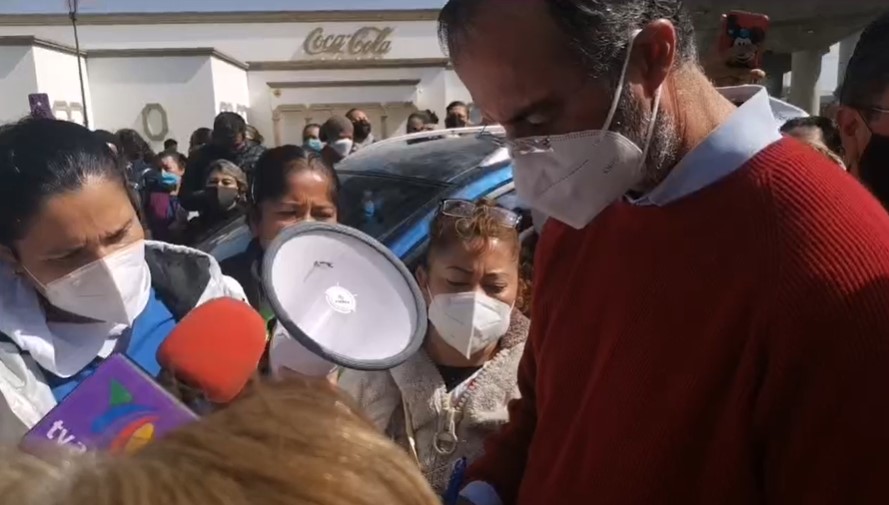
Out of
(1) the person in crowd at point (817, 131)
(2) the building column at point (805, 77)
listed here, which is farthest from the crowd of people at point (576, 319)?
(2) the building column at point (805, 77)

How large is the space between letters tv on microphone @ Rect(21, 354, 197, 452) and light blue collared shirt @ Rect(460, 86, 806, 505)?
71cm

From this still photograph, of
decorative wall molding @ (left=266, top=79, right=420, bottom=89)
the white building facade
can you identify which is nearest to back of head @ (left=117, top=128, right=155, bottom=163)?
the white building facade

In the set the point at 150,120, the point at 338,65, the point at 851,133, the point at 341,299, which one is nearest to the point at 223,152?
the point at 851,133

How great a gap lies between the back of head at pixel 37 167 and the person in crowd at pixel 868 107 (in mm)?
1846

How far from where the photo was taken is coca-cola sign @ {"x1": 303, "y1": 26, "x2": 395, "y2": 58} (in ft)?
98.8

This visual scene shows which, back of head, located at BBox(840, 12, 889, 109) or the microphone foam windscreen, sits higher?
back of head, located at BBox(840, 12, 889, 109)

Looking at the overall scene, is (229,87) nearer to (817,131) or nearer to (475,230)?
(817,131)

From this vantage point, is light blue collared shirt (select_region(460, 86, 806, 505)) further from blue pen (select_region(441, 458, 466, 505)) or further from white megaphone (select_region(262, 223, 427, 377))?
blue pen (select_region(441, 458, 466, 505))

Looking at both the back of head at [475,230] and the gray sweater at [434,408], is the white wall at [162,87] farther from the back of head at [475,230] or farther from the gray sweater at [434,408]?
the gray sweater at [434,408]

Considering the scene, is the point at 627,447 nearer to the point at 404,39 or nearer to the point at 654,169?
the point at 654,169

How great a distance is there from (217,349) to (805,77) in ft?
39.7

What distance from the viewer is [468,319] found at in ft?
6.65

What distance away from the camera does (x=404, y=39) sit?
30703 millimetres

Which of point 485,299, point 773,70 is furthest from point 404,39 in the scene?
point 485,299
